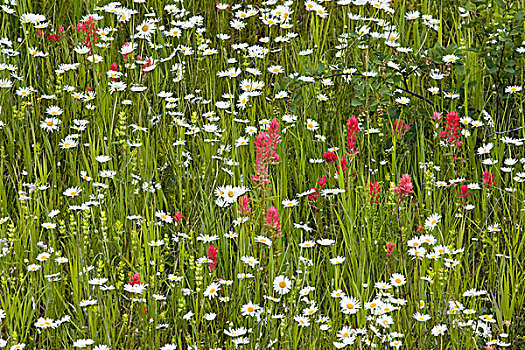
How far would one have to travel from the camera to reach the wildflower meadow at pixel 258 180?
246 cm

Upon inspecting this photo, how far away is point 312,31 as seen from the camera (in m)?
4.24

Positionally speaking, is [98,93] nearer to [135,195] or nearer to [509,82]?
[135,195]

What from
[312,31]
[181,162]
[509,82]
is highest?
[312,31]

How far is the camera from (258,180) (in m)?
2.77

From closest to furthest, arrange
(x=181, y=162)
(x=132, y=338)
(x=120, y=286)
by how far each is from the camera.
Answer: (x=132, y=338) < (x=120, y=286) < (x=181, y=162)

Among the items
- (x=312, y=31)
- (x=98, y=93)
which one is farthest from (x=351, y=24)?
(x=98, y=93)

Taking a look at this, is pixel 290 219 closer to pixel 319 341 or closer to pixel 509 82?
pixel 319 341

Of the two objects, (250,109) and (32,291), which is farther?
(250,109)

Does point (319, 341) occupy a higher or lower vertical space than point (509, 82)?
lower

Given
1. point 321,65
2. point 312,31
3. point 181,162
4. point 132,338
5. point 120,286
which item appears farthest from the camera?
point 312,31

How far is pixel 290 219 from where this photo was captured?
2965 millimetres

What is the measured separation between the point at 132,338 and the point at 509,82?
2.50 metres

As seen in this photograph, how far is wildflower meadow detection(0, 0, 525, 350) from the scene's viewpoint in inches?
96.9

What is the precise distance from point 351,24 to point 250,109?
113 cm
